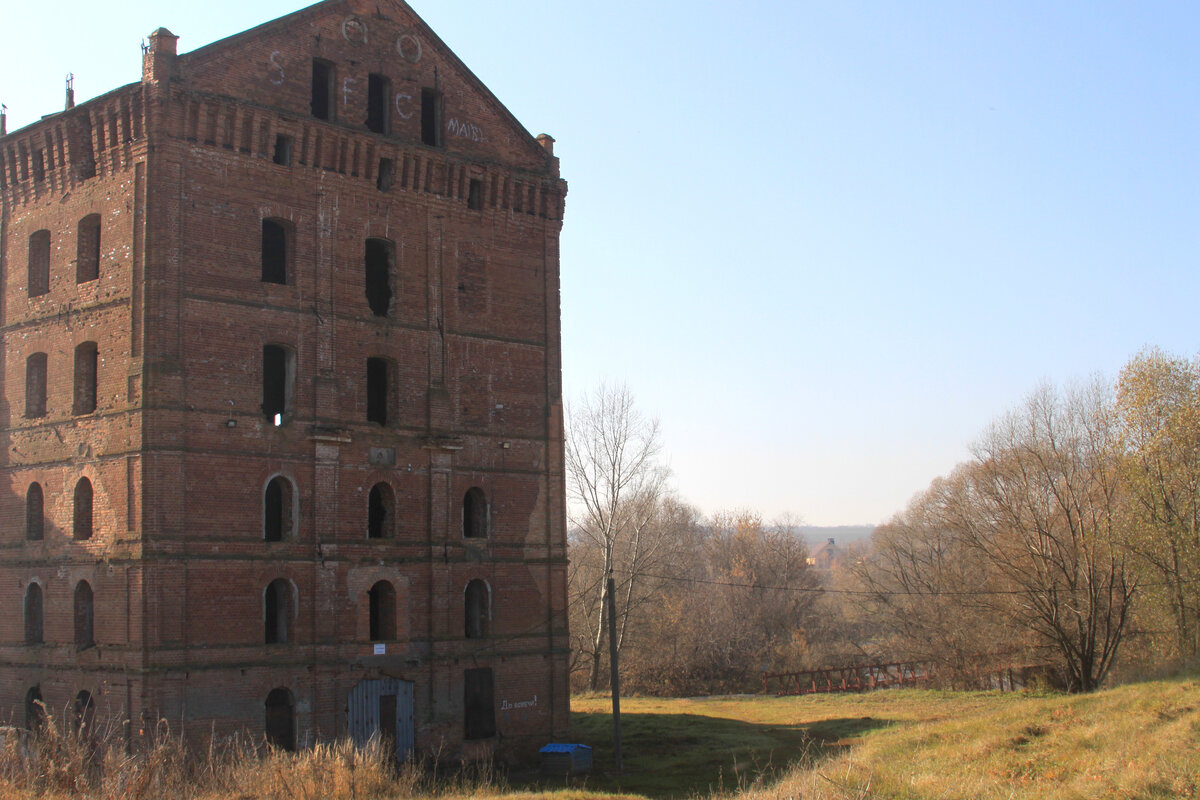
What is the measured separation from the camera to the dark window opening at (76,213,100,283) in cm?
2283

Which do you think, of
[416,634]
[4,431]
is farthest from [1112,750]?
[4,431]

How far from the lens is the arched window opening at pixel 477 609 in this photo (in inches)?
977

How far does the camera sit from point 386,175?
24.6 metres

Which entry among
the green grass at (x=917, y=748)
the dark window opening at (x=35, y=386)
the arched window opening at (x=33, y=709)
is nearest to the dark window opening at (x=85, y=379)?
the dark window opening at (x=35, y=386)

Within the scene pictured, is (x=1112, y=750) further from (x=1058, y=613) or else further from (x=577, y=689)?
(x=577, y=689)

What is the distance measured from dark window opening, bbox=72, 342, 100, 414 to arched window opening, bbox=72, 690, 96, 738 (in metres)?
5.82

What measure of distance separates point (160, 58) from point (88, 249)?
4.52 meters

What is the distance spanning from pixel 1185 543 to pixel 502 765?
80.7 feet

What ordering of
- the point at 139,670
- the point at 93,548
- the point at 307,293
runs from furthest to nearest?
the point at 307,293, the point at 93,548, the point at 139,670

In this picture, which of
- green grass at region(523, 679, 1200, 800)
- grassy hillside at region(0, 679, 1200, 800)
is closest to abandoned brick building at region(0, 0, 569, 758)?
grassy hillside at region(0, 679, 1200, 800)

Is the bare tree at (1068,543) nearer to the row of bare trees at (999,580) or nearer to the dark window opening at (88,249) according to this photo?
the row of bare trees at (999,580)

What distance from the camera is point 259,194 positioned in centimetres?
2262

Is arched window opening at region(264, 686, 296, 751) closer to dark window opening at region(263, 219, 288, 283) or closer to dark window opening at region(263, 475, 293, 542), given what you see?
dark window opening at region(263, 475, 293, 542)

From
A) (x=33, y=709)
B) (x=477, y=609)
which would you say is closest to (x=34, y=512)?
(x=33, y=709)
